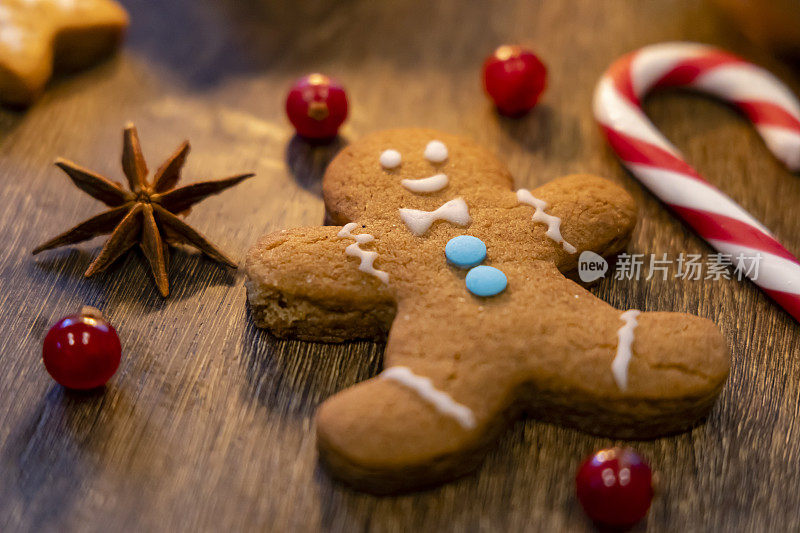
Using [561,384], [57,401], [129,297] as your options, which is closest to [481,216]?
[561,384]

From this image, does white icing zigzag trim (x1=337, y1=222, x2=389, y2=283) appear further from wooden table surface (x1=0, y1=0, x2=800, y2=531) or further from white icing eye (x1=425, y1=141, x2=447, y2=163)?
white icing eye (x1=425, y1=141, x2=447, y2=163)

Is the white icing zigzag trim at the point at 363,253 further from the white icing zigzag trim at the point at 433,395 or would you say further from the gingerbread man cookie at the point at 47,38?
the gingerbread man cookie at the point at 47,38

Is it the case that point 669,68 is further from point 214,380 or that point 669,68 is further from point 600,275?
point 214,380

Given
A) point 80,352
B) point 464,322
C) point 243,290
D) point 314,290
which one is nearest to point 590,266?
point 464,322

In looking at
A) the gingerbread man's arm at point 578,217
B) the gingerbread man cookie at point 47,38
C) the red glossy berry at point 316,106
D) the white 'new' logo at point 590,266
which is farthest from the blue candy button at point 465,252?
the gingerbread man cookie at point 47,38

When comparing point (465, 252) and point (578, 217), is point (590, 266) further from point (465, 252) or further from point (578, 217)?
point (465, 252)

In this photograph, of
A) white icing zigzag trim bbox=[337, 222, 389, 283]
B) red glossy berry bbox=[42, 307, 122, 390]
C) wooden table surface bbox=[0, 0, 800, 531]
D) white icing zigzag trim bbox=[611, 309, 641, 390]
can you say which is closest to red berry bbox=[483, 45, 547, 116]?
wooden table surface bbox=[0, 0, 800, 531]
